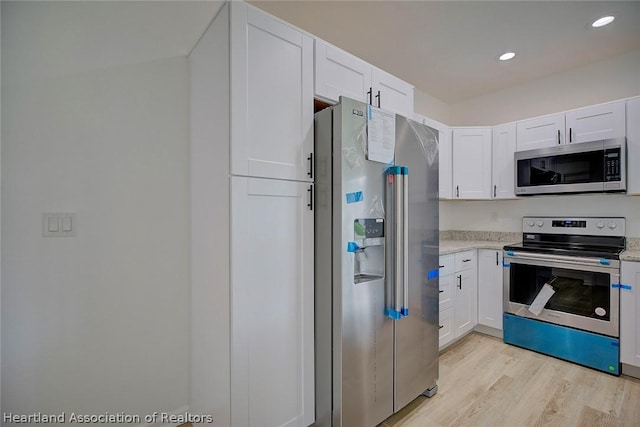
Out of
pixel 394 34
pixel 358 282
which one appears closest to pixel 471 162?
pixel 394 34

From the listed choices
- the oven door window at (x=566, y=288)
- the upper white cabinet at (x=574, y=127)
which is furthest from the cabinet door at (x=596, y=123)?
the oven door window at (x=566, y=288)

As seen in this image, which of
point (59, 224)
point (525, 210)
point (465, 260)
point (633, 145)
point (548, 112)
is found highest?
point (548, 112)

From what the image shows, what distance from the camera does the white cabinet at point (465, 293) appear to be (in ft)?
9.52

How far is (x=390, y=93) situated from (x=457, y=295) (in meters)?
1.98

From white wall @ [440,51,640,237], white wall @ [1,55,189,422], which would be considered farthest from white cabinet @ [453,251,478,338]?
white wall @ [1,55,189,422]

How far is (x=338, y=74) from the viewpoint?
72.8 inches

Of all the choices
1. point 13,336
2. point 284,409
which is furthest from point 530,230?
point 13,336

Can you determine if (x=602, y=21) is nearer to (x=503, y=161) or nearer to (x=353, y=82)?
(x=503, y=161)

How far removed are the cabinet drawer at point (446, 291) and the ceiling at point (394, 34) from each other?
2102 millimetres

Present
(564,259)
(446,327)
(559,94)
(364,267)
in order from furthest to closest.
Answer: (559,94), (446,327), (564,259), (364,267)

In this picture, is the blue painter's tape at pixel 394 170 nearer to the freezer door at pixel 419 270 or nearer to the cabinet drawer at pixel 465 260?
the freezer door at pixel 419 270

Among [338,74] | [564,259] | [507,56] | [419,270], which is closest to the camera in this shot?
[338,74]

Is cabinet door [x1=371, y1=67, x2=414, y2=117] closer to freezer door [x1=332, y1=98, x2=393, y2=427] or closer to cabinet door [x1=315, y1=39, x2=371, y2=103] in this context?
cabinet door [x1=315, y1=39, x2=371, y2=103]

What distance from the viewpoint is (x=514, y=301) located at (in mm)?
2971
